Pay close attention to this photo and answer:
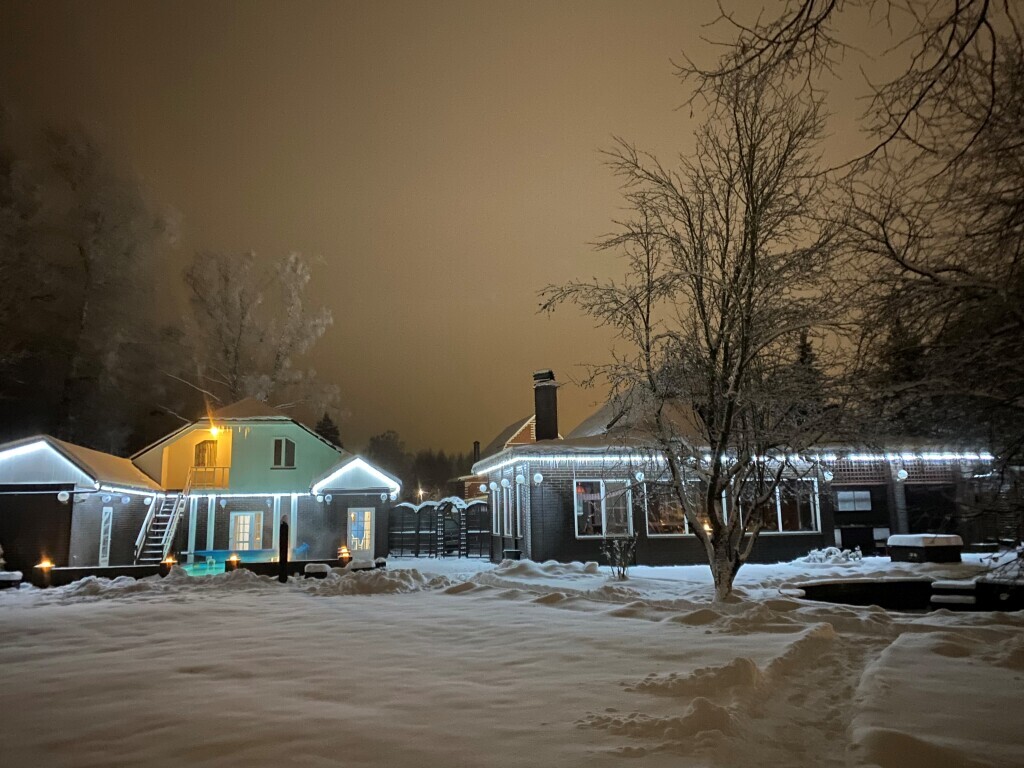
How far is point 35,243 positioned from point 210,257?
6.95 metres

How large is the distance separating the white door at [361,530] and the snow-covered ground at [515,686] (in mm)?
13796

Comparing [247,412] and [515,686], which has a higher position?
[247,412]

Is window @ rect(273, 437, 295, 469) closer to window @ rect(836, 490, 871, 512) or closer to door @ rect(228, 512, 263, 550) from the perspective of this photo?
door @ rect(228, 512, 263, 550)

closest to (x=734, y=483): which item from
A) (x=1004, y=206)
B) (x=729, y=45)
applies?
(x=1004, y=206)

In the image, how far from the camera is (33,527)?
19.3m

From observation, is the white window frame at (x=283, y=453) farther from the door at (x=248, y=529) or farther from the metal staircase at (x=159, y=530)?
the metal staircase at (x=159, y=530)

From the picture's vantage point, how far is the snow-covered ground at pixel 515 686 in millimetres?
4145

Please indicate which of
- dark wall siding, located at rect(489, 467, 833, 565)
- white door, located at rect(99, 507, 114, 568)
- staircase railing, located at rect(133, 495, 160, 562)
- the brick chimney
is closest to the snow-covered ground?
dark wall siding, located at rect(489, 467, 833, 565)

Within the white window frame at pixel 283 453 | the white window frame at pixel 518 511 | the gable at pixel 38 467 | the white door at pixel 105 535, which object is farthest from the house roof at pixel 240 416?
the white window frame at pixel 518 511

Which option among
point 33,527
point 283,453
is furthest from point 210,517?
point 33,527

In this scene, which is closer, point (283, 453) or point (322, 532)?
point (322, 532)

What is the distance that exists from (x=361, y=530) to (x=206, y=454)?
6.86 meters

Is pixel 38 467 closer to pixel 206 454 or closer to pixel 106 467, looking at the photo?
pixel 106 467

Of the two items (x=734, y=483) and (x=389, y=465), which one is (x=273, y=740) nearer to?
(x=734, y=483)
